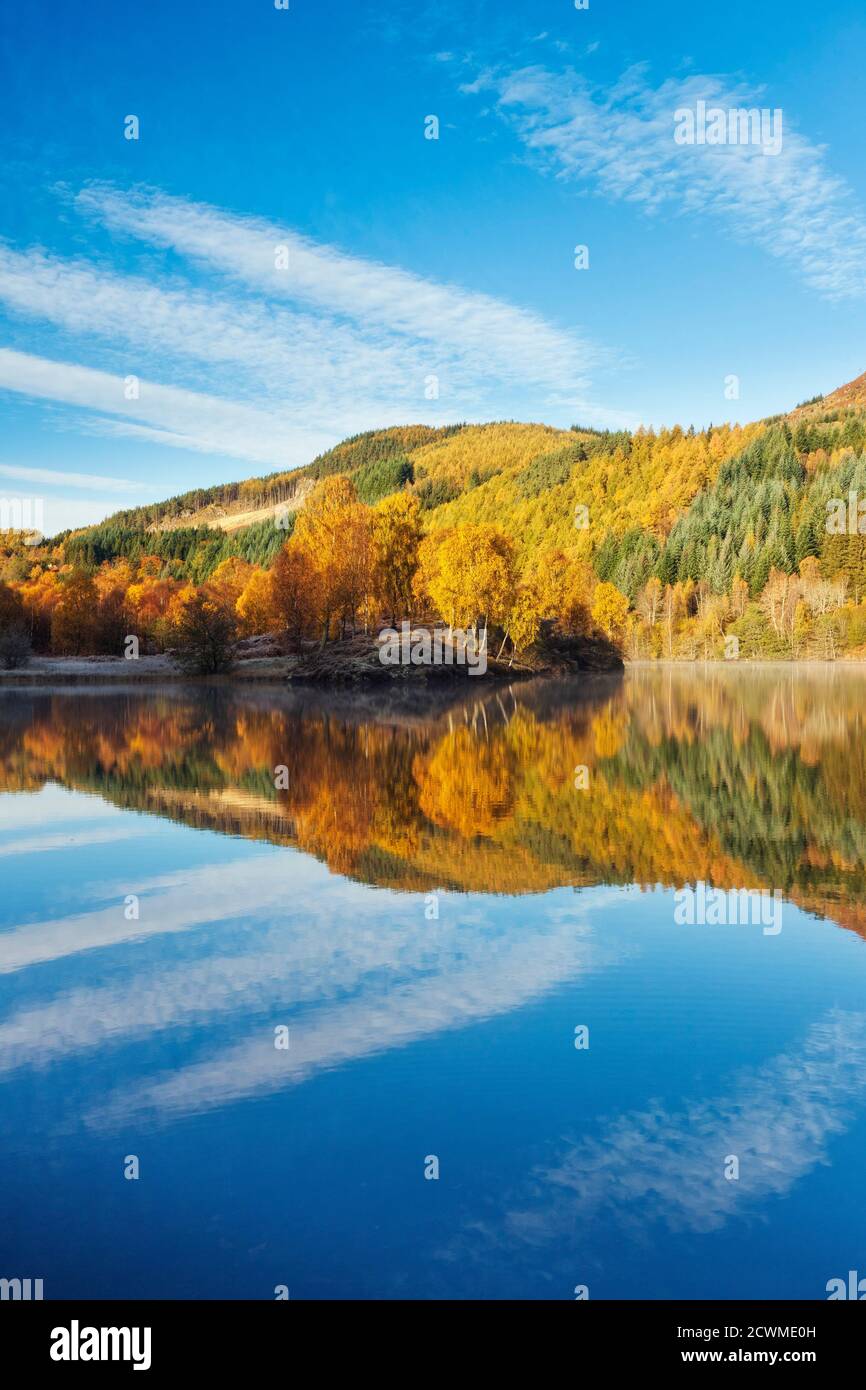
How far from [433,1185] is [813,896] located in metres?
7.94

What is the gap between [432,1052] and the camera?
7.61 metres

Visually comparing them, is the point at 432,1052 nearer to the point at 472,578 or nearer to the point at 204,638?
the point at 472,578

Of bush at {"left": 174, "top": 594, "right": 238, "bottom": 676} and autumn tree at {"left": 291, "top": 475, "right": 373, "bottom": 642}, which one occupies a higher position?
autumn tree at {"left": 291, "top": 475, "right": 373, "bottom": 642}

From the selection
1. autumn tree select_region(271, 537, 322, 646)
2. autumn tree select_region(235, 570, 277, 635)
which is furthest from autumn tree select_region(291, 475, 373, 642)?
autumn tree select_region(235, 570, 277, 635)

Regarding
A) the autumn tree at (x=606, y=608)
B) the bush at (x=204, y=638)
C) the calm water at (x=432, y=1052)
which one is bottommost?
the calm water at (x=432, y=1052)

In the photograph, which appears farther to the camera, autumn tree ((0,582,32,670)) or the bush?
autumn tree ((0,582,32,670))

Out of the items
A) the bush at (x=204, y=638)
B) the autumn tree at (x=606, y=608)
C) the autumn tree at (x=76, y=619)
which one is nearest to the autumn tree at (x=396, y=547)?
the bush at (x=204, y=638)

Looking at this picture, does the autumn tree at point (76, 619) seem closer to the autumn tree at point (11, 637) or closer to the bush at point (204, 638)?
the autumn tree at point (11, 637)

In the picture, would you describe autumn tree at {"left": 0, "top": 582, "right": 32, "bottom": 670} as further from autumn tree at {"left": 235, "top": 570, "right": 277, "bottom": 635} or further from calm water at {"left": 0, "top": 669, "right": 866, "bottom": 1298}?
calm water at {"left": 0, "top": 669, "right": 866, "bottom": 1298}

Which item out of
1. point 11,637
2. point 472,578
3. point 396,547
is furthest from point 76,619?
point 472,578

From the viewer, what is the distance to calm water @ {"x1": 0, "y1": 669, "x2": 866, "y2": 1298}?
5230mm

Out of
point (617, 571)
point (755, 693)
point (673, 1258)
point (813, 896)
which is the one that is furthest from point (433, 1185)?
point (617, 571)

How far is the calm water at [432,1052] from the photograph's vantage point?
5.23 metres

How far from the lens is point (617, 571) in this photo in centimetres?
16862
